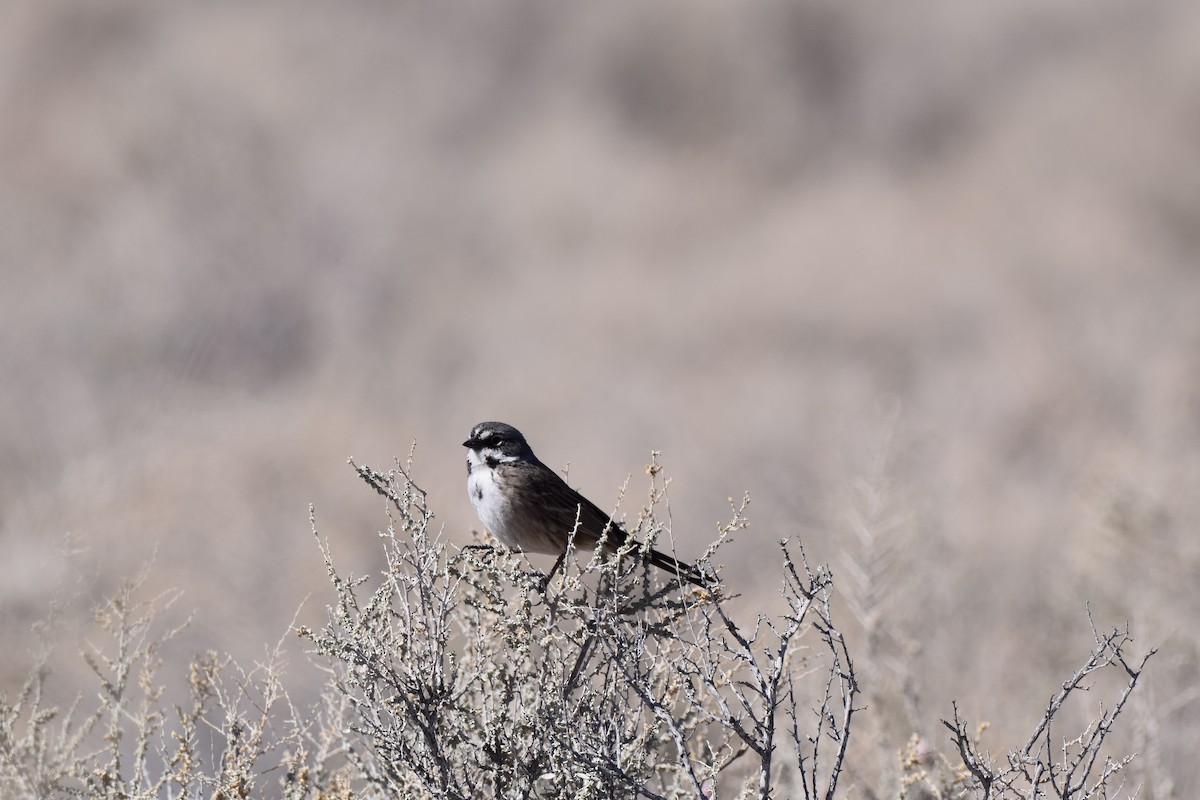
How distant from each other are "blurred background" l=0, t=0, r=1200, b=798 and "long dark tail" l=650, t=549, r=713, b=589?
1463 mm

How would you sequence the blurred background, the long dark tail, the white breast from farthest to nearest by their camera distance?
1. the blurred background
2. the white breast
3. the long dark tail

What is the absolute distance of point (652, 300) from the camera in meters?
24.5

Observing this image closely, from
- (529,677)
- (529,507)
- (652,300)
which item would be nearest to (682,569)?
(529,677)

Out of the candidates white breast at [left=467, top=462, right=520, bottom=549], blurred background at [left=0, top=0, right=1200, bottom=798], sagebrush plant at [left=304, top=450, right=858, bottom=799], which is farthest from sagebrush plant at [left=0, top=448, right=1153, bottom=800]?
blurred background at [left=0, top=0, right=1200, bottom=798]

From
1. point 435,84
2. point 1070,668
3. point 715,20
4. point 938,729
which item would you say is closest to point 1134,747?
point 938,729

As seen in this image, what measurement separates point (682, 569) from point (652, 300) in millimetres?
20905

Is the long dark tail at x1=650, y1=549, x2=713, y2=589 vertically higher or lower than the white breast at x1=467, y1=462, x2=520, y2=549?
lower

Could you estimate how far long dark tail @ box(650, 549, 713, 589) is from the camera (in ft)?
11.2

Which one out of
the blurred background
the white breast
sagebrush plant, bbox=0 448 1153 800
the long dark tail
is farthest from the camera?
the blurred background

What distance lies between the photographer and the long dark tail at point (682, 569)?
342 cm

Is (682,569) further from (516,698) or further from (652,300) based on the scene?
(652,300)

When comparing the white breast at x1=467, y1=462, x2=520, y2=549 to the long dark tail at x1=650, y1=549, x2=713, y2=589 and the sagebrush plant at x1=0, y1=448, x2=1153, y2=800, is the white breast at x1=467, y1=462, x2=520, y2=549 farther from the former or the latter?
the long dark tail at x1=650, y1=549, x2=713, y2=589

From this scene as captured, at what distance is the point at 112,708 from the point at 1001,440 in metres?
13.4

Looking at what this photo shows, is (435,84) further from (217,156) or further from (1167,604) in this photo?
(1167,604)
